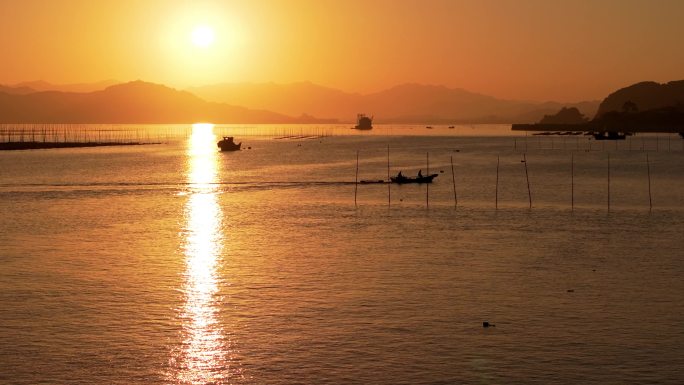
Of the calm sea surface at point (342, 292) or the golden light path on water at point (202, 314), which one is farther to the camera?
the calm sea surface at point (342, 292)

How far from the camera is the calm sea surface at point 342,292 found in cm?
1909

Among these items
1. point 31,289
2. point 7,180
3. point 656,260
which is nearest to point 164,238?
point 31,289

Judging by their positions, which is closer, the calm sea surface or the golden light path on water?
the golden light path on water

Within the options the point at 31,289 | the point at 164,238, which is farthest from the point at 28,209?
the point at 31,289

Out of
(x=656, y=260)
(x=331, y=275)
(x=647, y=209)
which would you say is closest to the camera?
→ (x=331, y=275)

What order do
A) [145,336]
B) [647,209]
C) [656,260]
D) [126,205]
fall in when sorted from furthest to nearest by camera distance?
[126,205] → [647,209] → [656,260] → [145,336]

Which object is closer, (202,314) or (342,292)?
(202,314)

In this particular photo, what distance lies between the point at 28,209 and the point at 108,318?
36335 mm

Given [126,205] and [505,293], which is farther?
[126,205]

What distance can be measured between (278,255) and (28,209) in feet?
94.6

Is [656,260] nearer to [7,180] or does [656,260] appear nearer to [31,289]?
[31,289]

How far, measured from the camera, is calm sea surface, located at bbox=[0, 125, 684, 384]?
62.6 feet

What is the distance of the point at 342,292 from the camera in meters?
27.4

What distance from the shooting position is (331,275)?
3075 centimetres
